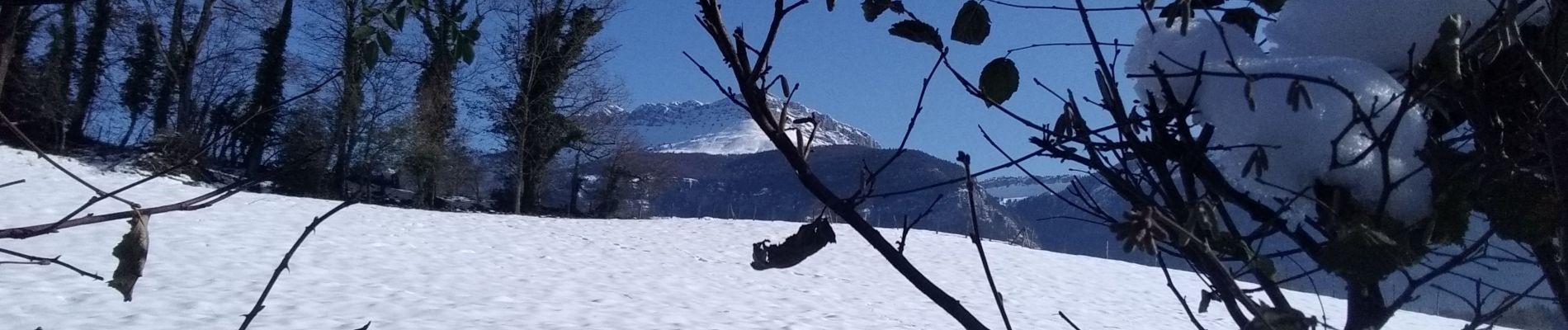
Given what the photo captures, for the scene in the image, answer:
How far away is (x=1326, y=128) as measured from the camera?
70 cm

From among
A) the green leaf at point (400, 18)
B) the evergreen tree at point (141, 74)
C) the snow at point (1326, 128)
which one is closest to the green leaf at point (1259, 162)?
the snow at point (1326, 128)

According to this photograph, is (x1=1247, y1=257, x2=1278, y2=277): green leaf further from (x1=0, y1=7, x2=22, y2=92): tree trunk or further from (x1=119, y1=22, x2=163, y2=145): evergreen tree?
(x1=119, y1=22, x2=163, y2=145): evergreen tree

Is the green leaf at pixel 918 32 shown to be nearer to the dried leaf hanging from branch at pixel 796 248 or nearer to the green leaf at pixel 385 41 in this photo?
the dried leaf hanging from branch at pixel 796 248

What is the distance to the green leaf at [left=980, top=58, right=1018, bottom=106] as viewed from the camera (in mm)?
830

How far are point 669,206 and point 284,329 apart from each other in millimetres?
26115

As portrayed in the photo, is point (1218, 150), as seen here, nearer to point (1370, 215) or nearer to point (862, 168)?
point (1370, 215)

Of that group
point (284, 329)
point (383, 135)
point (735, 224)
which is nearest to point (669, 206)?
point (383, 135)

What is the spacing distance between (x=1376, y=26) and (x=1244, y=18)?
0.15 metres

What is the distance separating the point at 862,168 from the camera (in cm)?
83

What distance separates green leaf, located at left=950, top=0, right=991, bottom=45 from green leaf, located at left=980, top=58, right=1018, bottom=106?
0.03m

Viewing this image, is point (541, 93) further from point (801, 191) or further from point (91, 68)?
point (801, 191)

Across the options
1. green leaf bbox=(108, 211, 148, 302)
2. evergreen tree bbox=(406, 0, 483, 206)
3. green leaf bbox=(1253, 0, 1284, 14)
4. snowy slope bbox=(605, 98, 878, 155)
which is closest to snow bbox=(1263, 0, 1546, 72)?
green leaf bbox=(1253, 0, 1284, 14)

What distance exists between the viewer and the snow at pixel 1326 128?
70 centimetres

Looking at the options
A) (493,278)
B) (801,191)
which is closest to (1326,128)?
(801,191)
